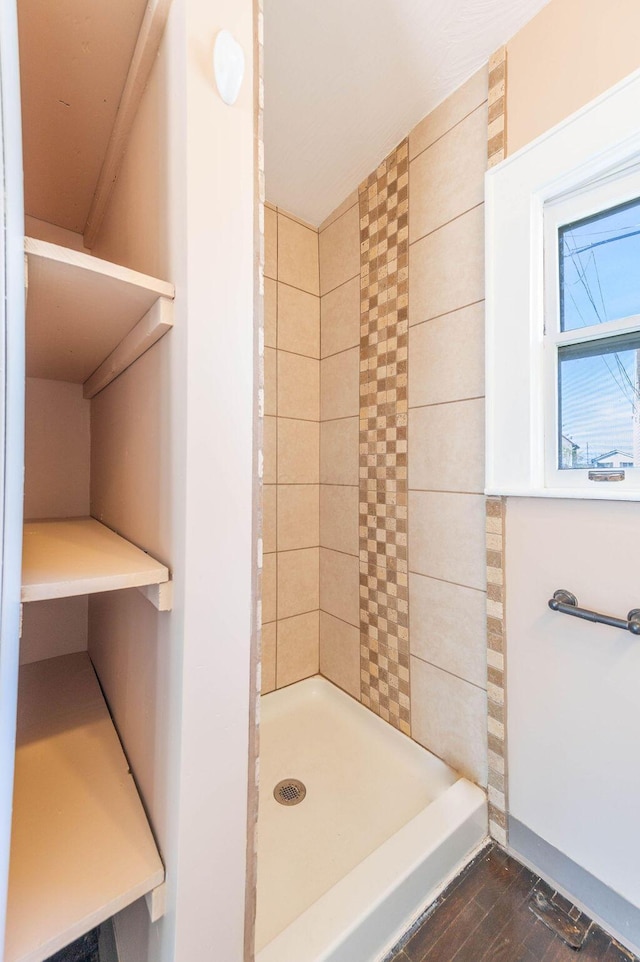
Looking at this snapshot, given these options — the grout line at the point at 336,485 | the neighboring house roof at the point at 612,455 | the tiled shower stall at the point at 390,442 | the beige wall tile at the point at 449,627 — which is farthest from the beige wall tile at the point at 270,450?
the neighboring house roof at the point at 612,455

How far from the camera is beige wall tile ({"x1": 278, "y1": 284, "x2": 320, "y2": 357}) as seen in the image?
170 centimetres

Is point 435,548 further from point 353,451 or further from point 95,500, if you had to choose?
point 95,500

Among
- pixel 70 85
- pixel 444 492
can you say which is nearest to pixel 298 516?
pixel 444 492

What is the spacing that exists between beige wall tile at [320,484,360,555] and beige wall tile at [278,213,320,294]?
93 cm

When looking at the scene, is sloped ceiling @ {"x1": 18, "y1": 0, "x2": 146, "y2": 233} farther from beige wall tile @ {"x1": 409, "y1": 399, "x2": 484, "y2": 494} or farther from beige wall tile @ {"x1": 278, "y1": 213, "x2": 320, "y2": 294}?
beige wall tile @ {"x1": 409, "y1": 399, "x2": 484, "y2": 494}

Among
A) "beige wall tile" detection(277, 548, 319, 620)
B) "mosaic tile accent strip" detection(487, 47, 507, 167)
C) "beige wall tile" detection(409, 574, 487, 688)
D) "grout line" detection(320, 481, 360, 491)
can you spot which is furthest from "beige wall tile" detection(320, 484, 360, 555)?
"mosaic tile accent strip" detection(487, 47, 507, 167)

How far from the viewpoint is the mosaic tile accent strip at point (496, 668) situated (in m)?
1.09

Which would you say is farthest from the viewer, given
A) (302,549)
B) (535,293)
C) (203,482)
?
(302,549)

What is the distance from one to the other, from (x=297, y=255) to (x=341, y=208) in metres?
0.26

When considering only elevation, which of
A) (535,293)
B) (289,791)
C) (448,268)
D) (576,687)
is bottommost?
(289,791)

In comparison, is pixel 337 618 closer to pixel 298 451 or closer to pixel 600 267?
pixel 298 451

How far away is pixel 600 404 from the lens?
0.95 metres

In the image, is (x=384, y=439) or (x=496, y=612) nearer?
(x=496, y=612)

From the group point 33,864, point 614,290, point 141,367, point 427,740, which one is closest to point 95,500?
point 141,367
